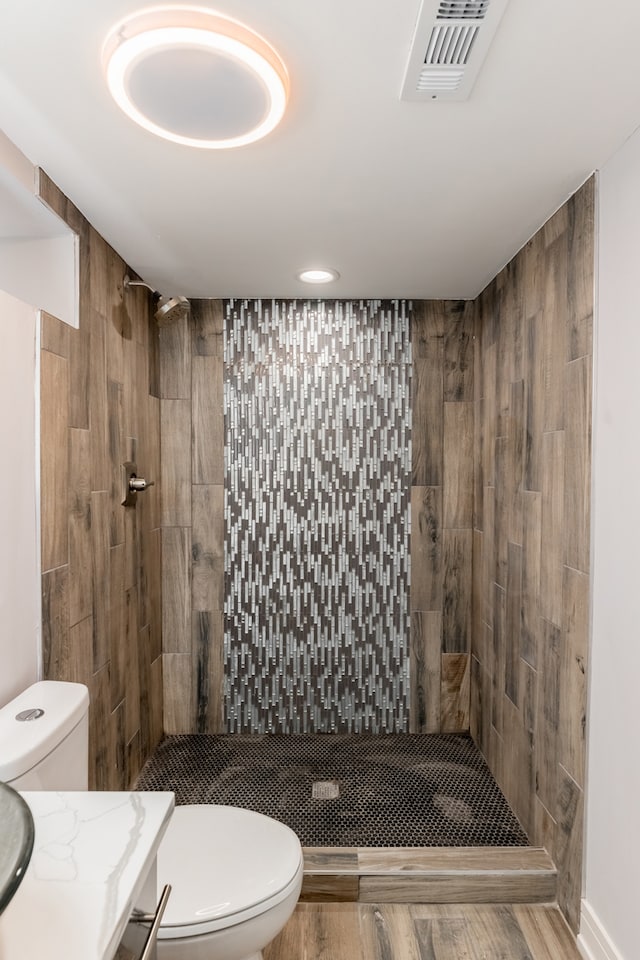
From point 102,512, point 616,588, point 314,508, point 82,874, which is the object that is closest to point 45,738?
point 82,874

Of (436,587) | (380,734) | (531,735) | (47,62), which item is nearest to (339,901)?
(531,735)

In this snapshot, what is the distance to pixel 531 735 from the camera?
2.26 m

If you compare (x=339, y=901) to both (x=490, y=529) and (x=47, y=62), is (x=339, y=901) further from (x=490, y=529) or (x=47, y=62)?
(x=47, y=62)

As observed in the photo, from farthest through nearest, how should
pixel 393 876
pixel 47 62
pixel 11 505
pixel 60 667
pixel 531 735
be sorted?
pixel 531 735
pixel 393 876
pixel 60 667
pixel 11 505
pixel 47 62

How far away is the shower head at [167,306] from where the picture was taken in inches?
101

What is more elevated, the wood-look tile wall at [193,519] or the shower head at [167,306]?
the shower head at [167,306]

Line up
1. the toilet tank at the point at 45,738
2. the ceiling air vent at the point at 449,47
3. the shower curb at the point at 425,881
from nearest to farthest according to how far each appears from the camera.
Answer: the ceiling air vent at the point at 449,47 → the toilet tank at the point at 45,738 → the shower curb at the point at 425,881

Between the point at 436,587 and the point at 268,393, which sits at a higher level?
the point at 268,393

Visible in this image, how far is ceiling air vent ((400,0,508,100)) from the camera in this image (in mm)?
1120

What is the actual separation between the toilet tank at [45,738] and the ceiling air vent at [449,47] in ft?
5.37

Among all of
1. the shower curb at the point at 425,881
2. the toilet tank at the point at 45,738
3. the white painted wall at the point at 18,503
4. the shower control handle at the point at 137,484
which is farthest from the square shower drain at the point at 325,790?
the shower control handle at the point at 137,484

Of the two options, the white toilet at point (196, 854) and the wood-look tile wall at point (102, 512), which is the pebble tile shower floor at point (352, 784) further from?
the white toilet at point (196, 854)

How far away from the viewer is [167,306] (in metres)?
2.72

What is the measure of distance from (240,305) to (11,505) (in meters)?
1.77
